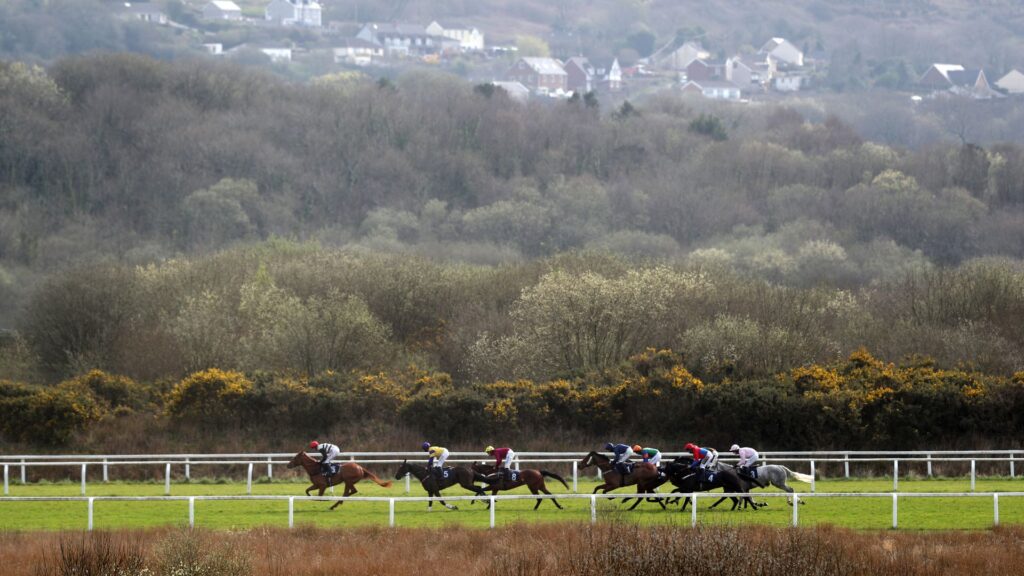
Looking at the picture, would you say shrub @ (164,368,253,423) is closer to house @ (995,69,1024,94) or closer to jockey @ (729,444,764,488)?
jockey @ (729,444,764,488)

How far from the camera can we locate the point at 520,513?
29.5 meters

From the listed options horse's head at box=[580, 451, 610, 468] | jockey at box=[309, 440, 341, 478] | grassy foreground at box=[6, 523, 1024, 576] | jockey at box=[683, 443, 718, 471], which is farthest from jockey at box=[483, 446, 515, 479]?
jockey at box=[683, 443, 718, 471]

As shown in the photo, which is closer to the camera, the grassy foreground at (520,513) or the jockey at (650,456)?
the grassy foreground at (520,513)

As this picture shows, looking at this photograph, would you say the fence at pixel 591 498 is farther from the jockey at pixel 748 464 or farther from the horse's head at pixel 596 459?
the horse's head at pixel 596 459

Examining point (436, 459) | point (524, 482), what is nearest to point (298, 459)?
point (436, 459)

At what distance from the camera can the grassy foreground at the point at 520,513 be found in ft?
92.0

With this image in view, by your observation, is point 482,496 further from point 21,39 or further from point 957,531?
point 21,39

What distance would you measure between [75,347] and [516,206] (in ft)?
A: 163

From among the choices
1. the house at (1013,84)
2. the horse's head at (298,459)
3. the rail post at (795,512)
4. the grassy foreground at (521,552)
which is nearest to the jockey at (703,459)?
the rail post at (795,512)

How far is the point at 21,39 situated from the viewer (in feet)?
561

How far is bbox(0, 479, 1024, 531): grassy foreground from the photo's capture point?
2803cm

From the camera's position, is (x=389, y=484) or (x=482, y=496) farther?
(x=389, y=484)

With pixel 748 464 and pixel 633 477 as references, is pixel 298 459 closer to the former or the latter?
pixel 633 477

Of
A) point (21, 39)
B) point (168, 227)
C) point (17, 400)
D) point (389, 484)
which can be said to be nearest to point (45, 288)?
point (17, 400)
